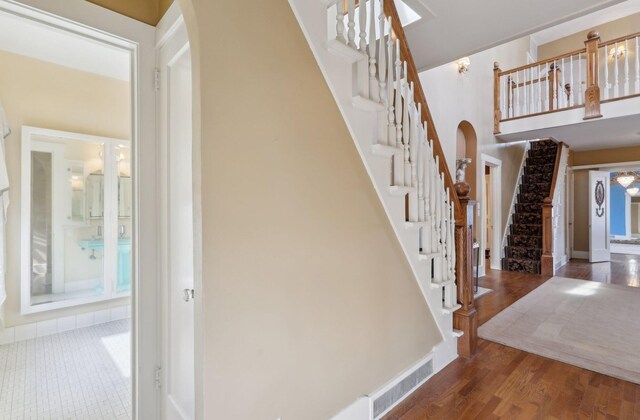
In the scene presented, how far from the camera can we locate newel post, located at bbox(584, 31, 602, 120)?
182 inches

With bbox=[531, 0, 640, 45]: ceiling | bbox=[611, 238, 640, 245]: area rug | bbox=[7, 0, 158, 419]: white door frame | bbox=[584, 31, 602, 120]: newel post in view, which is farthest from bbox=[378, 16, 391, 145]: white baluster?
bbox=[611, 238, 640, 245]: area rug

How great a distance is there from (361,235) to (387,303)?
1.56ft

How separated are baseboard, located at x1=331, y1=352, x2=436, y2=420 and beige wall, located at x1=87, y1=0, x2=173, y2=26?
220 centimetres

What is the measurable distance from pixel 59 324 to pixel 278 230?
3242mm

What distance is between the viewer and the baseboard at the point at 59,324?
110 inches

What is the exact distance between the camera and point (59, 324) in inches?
120

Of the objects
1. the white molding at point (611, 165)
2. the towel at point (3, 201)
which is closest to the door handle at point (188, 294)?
the towel at point (3, 201)

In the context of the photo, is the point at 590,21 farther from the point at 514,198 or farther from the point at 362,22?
the point at 362,22

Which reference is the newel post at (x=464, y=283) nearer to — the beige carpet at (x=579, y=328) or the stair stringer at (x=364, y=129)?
the stair stringer at (x=364, y=129)

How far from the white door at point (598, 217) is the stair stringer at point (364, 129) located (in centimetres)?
671

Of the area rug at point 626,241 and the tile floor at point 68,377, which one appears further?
the area rug at point 626,241

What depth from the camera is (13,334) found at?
2799 mm

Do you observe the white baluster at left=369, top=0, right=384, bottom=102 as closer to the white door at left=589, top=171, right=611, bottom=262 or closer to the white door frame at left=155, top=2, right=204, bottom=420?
the white door frame at left=155, top=2, right=204, bottom=420

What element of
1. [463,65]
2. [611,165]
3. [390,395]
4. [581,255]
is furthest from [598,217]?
[390,395]
